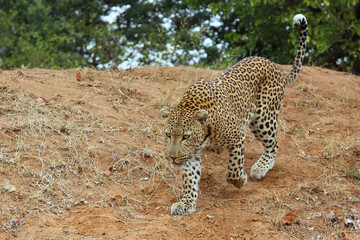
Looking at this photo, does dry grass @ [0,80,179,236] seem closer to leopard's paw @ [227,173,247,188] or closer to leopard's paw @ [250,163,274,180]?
leopard's paw @ [227,173,247,188]

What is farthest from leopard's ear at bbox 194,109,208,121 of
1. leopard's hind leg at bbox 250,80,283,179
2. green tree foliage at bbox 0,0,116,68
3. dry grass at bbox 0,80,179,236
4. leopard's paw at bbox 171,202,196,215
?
green tree foliage at bbox 0,0,116,68

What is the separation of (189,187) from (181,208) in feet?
1.07

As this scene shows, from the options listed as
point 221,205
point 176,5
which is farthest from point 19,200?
point 176,5

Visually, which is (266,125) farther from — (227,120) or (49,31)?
(49,31)

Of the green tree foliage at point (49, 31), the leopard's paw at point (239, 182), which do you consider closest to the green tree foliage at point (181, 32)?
the green tree foliage at point (49, 31)

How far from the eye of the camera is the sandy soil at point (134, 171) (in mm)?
5789

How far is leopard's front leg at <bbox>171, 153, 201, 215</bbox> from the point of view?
20.5 feet

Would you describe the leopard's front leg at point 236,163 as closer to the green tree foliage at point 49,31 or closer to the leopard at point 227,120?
the leopard at point 227,120

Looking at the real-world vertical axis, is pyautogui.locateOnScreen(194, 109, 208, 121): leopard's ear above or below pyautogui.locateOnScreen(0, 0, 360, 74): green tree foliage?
above

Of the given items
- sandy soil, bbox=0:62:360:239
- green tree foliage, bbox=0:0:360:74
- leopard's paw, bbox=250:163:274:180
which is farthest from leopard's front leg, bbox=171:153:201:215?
green tree foliage, bbox=0:0:360:74

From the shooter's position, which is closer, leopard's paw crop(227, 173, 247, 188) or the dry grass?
the dry grass

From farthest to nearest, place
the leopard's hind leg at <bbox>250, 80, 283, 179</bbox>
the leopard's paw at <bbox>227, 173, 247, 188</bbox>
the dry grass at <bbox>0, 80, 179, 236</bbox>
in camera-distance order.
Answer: the leopard's hind leg at <bbox>250, 80, 283, 179</bbox>
the leopard's paw at <bbox>227, 173, 247, 188</bbox>
the dry grass at <bbox>0, 80, 179, 236</bbox>

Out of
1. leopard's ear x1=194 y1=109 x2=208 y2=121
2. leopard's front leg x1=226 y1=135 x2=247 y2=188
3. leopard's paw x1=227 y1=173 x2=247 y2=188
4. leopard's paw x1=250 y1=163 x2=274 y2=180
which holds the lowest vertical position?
leopard's paw x1=250 y1=163 x2=274 y2=180

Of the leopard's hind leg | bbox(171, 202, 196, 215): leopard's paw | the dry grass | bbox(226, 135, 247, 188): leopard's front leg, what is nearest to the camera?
the dry grass
